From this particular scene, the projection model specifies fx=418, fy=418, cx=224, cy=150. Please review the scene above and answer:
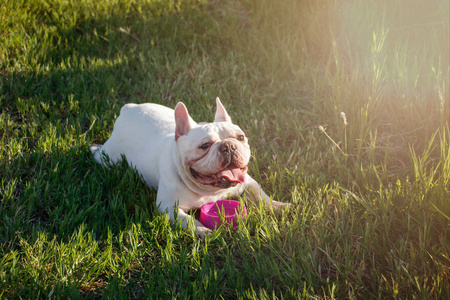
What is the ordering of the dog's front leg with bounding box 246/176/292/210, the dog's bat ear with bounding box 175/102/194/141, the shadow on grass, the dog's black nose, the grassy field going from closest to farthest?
the grassy field → the dog's black nose → the shadow on grass → the dog's bat ear with bounding box 175/102/194/141 → the dog's front leg with bounding box 246/176/292/210

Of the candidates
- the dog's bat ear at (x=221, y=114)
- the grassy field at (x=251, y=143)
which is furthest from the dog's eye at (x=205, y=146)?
the grassy field at (x=251, y=143)

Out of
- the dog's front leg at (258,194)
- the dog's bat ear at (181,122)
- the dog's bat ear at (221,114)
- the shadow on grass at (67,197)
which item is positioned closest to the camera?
the shadow on grass at (67,197)

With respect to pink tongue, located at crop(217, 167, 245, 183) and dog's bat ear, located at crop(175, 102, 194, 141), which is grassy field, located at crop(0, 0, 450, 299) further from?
dog's bat ear, located at crop(175, 102, 194, 141)

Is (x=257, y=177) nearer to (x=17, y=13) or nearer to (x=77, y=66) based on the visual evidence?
(x=77, y=66)

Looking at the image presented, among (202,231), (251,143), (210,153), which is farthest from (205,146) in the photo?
(251,143)

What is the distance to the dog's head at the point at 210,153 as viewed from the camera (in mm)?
2678

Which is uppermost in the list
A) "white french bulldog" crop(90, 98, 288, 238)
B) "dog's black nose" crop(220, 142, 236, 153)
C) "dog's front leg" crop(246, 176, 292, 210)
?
"dog's black nose" crop(220, 142, 236, 153)

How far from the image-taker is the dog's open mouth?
273 cm

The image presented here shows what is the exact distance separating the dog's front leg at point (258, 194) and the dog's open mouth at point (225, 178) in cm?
30

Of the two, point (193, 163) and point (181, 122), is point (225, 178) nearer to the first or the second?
point (193, 163)

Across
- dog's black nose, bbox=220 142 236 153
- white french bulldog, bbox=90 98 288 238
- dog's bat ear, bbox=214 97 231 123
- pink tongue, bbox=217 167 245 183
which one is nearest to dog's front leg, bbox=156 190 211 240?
white french bulldog, bbox=90 98 288 238

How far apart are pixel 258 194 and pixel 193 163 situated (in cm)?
61

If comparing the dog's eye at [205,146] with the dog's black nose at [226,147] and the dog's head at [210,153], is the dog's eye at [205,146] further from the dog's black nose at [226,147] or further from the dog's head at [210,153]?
the dog's black nose at [226,147]

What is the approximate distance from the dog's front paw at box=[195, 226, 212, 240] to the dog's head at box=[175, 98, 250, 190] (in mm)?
287
